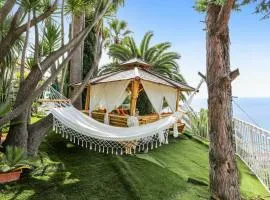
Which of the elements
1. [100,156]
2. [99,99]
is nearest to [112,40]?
[99,99]

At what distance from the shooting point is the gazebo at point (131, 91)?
7.13 meters

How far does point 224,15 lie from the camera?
A: 3936 millimetres

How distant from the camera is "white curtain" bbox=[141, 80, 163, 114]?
7637mm

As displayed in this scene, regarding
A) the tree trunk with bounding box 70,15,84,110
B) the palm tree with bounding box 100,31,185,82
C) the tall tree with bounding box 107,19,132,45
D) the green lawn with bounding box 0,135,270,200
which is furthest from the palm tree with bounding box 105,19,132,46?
the green lawn with bounding box 0,135,270,200

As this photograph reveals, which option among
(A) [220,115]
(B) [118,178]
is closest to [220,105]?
(A) [220,115]

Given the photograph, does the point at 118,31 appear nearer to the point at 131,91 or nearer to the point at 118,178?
the point at 131,91

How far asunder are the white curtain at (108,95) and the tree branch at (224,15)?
3.64 meters

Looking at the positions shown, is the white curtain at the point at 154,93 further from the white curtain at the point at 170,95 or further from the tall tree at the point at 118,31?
the tall tree at the point at 118,31

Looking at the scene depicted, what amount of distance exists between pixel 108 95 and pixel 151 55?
232 inches

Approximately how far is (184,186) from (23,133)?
2.51 meters

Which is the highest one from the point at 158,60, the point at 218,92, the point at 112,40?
the point at 112,40

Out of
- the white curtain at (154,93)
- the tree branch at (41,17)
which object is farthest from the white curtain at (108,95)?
the tree branch at (41,17)

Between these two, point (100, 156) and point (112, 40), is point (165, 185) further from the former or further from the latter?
point (112, 40)

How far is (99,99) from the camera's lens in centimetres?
837
